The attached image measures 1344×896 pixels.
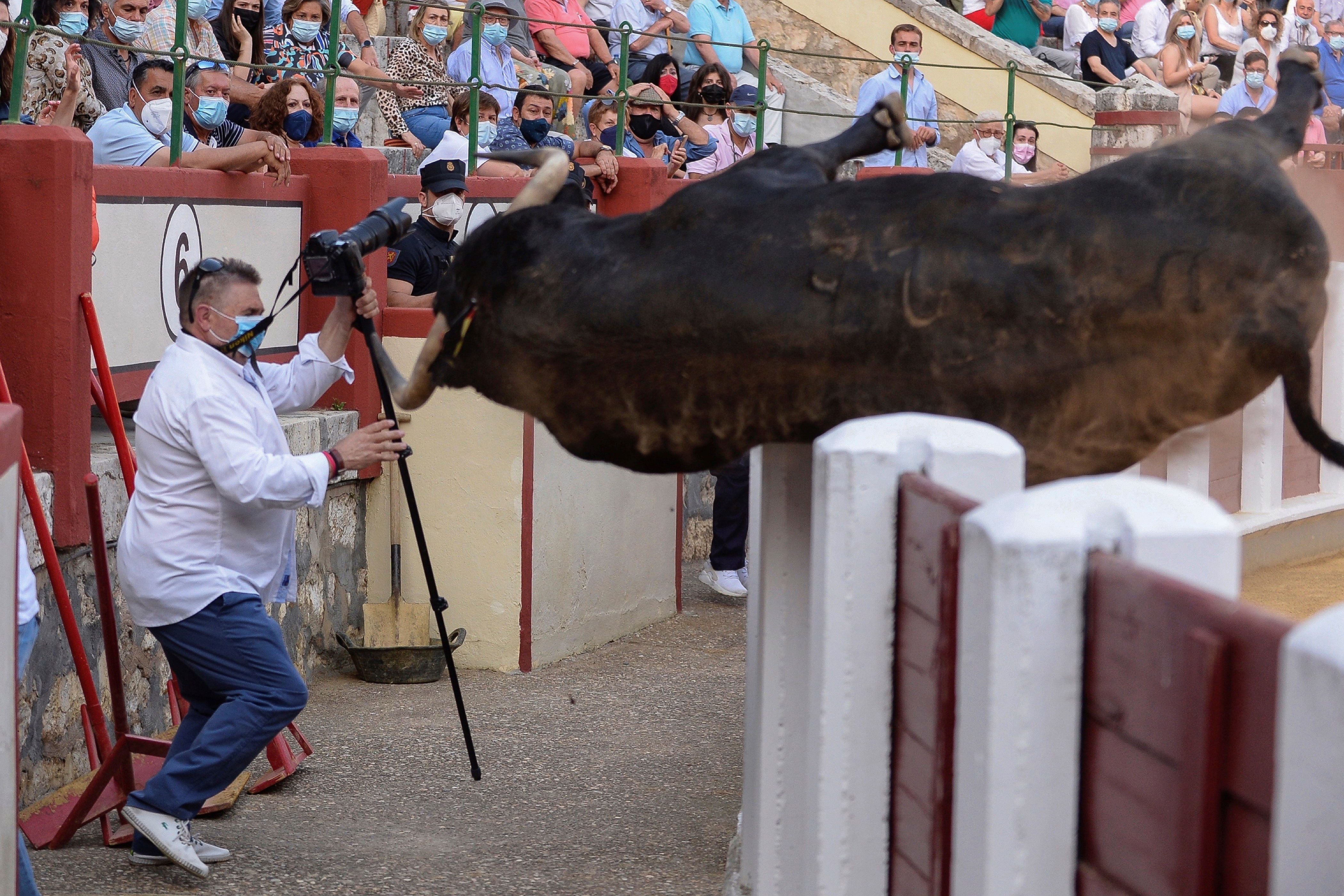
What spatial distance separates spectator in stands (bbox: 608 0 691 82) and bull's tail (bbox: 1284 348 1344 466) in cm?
892

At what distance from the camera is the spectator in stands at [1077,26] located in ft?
50.8

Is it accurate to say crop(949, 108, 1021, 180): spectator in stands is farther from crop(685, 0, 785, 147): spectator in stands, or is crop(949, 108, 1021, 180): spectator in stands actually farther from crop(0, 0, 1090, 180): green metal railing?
crop(685, 0, 785, 147): spectator in stands

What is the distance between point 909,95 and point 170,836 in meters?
9.24

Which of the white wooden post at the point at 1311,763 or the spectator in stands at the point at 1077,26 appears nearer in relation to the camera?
the white wooden post at the point at 1311,763

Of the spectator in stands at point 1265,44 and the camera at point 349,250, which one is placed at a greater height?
the spectator in stands at point 1265,44

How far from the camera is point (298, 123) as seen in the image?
7207 millimetres

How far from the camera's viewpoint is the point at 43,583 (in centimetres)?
496

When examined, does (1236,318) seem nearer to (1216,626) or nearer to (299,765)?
(1216,626)

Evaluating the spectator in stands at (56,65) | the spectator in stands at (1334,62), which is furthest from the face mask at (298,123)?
the spectator in stands at (1334,62)

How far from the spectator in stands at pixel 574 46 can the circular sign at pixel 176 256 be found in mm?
5004

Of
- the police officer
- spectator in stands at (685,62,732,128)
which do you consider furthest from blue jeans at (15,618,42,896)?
spectator in stands at (685,62,732,128)

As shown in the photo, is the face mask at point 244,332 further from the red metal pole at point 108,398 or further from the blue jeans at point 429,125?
the blue jeans at point 429,125

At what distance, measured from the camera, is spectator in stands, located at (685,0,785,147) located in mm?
12125

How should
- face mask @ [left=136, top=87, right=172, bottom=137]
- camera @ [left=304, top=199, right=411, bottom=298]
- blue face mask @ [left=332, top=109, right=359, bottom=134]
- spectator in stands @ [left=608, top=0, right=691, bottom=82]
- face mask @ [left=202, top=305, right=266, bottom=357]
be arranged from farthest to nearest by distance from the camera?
1. spectator in stands @ [left=608, top=0, right=691, bottom=82]
2. blue face mask @ [left=332, top=109, right=359, bottom=134]
3. face mask @ [left=136, top=87, right=172, bottom=137]
4. face mask @ [left=202, top=305, right=266, bottom=357]
5. camera @ [left=304, top=199, right=411, bottom=298]
